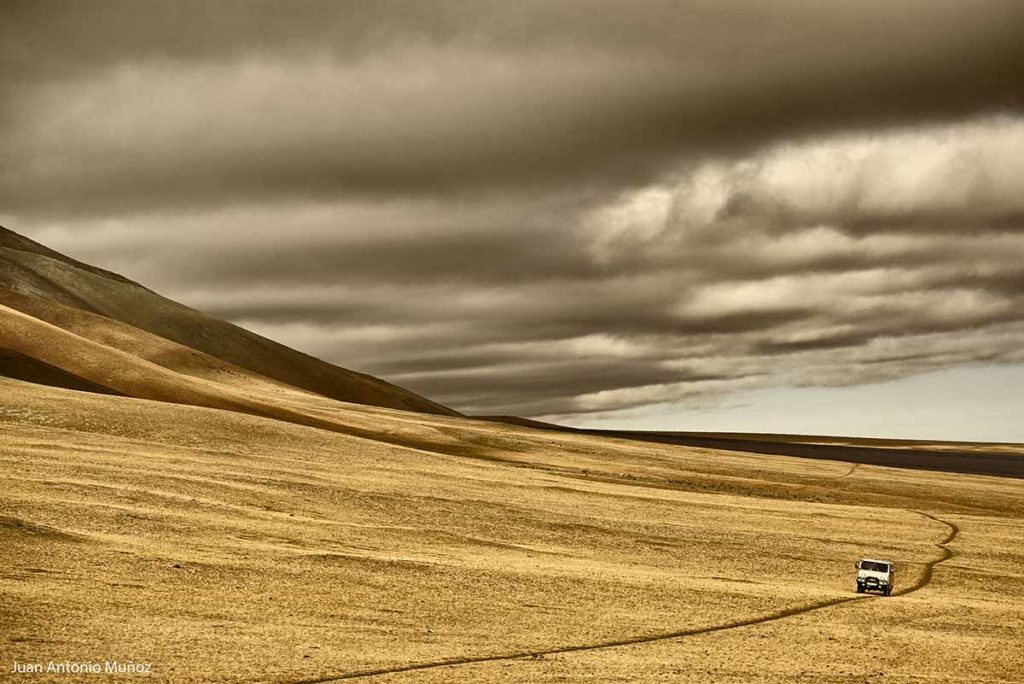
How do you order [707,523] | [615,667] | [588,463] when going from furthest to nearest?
[588,463] → [707,523] → [615,667]

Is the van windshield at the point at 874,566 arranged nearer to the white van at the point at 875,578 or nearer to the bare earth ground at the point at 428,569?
the white van at the point at 875,578

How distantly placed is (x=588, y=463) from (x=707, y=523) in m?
45.2

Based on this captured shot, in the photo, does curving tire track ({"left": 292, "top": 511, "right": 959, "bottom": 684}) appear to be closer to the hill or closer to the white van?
the hill

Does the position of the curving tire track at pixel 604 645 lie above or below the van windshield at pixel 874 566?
below

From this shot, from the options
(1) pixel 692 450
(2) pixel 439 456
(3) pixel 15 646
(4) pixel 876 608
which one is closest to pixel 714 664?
(4) pixel 876 608

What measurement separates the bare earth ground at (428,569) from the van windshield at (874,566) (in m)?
1.61

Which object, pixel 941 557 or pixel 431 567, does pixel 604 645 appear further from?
pixel 941 557

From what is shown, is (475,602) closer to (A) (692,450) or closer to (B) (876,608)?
(B) (876,608)

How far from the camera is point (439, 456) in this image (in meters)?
92.1

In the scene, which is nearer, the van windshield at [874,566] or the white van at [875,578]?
the white van at [875,578]

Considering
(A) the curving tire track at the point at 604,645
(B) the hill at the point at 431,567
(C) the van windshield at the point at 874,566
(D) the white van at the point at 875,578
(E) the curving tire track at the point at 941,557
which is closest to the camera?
(A) the curving tire track at the point at 604,645

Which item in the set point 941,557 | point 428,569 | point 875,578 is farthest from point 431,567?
point 941,557

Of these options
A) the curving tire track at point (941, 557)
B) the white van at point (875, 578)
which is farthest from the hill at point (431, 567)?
the white van at point (875, 578)

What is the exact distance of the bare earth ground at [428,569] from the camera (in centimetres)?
2748
